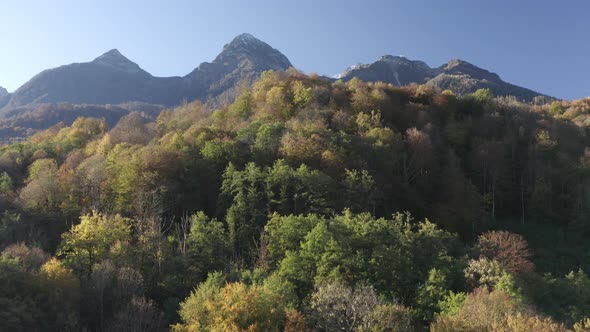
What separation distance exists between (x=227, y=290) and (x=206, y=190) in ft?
86.4

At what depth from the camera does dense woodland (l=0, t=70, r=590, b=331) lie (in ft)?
99.7

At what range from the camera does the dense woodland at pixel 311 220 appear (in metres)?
30.4

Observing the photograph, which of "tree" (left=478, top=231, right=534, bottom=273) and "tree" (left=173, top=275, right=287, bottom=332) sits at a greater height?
"tree" (left=478, top=231, right=534, bottom=273)

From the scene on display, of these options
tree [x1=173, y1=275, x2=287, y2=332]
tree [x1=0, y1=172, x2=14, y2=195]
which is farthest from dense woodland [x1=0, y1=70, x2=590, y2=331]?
tree [x1=0, y1=172, x2=14, y2=195]

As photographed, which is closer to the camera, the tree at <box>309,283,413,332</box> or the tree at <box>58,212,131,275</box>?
the tree at <box>309,283,413,332</box>

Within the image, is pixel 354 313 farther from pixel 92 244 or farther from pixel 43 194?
pixel 43 194

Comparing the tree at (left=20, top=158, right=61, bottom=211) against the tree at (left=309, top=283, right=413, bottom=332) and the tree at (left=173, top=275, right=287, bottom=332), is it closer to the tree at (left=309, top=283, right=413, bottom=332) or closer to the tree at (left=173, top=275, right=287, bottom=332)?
the tree at (left=173, top=275, right=287, bottom=332)

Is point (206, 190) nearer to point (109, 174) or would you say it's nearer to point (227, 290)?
point (109, 174)

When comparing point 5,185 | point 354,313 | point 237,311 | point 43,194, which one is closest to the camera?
point 354,313

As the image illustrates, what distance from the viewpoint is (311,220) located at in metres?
40.7

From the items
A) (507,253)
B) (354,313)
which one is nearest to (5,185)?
(354,313)

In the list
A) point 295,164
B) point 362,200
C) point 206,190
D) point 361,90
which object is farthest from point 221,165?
point 361,90

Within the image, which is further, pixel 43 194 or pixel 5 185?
pixel 5 185

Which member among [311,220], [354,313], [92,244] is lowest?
[92,244]
